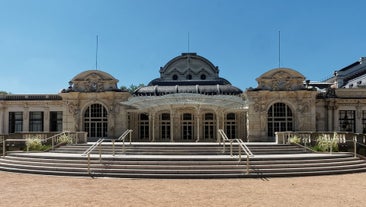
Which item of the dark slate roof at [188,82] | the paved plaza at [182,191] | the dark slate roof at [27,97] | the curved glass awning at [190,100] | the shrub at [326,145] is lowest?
the paved plaza at [182,191]

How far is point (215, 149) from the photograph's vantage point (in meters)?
22.6

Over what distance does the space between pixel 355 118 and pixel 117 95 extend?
23777mm

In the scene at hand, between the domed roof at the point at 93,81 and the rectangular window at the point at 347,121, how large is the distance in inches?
895

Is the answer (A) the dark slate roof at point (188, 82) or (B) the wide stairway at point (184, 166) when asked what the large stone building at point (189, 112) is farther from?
(B) the wide stairway at point (184, 166)

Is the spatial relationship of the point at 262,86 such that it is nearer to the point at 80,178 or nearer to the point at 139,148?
the point at 139,148

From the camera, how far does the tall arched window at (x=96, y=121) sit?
36.9 metres

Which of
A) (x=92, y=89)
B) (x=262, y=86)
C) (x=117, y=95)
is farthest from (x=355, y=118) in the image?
(x=92, y=89)

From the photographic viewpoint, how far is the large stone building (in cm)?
3531

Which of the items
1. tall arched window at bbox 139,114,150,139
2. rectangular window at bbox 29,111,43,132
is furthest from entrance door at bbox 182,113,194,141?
rectangular window at bbox 29,111,43,132

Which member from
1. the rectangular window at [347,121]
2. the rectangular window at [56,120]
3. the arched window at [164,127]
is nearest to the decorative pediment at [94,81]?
the rectangular window at [56,120]

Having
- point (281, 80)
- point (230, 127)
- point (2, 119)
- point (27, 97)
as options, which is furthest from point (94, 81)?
point (281, 80)

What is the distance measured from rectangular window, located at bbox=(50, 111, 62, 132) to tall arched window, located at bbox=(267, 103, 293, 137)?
71.6 feet

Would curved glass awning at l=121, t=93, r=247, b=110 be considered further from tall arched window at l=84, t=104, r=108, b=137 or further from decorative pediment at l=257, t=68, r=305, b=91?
tall arched window at l=84, t=104, r=108, b=137

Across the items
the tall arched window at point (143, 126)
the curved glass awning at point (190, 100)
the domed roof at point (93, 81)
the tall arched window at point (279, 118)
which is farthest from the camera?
the tall arched window at point (143, 126)
